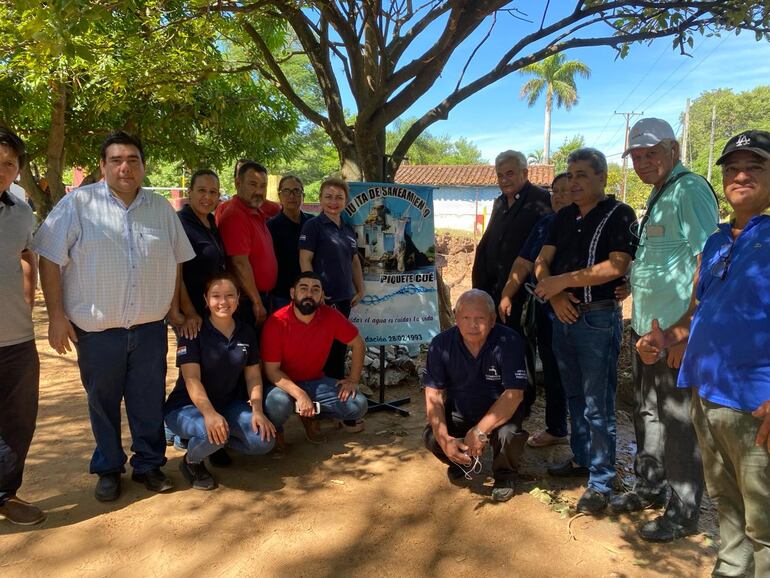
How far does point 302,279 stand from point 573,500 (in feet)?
7.67

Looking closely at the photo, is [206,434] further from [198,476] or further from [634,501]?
[634,501]

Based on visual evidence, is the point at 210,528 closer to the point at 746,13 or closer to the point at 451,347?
the point at 451,347

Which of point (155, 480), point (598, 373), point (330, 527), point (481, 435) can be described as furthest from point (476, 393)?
point (155, 480)

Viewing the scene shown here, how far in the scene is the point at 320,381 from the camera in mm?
4215

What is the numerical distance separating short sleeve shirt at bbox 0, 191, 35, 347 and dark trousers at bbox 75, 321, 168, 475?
0.30 metres

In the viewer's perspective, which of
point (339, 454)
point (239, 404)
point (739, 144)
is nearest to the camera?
point (739, 144)

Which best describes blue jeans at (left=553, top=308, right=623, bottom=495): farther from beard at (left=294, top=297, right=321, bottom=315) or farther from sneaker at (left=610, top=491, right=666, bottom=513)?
beard at (left=294, top=297, right=321, bottom=315)

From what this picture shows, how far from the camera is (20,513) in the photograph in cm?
312

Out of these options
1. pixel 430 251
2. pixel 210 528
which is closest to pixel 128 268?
pixel 210 528

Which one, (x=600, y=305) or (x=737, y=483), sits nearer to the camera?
(x=737, y=483)

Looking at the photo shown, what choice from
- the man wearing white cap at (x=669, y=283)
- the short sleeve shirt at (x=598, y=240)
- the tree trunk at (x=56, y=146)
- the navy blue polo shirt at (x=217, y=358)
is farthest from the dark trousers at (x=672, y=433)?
the tree trunk at (x=56, y=146)

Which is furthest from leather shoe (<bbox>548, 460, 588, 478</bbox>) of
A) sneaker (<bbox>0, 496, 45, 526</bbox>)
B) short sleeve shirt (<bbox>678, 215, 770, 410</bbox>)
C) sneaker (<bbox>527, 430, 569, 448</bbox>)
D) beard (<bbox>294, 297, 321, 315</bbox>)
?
sneaker (<bbox>0, 496, 45, 526</bbox>)

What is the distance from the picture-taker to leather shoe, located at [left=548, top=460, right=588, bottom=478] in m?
3.75

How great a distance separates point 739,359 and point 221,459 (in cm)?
322
